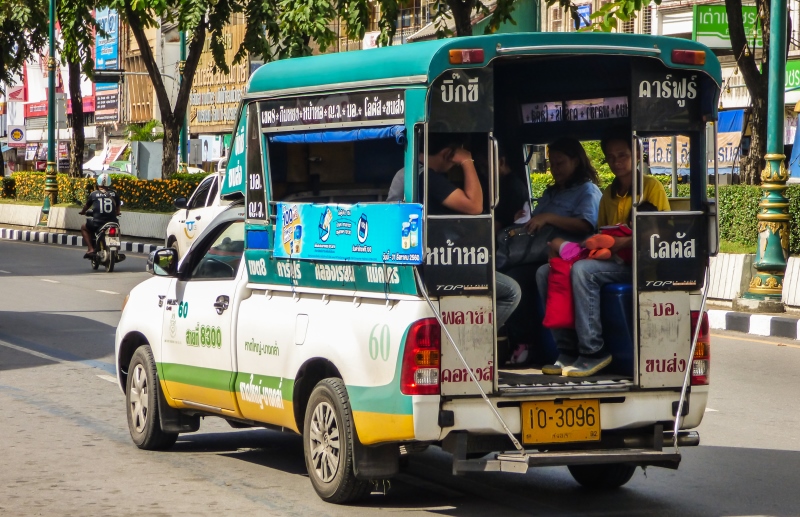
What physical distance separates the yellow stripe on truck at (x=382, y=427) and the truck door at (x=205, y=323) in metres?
1.41

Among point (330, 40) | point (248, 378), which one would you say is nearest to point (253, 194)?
point (248, 378)

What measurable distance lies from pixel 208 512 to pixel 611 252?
2.34 m


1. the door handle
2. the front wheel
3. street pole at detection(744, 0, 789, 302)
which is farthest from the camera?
street pole at detection(744, 0, 789, 302)

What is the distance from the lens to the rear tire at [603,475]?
7.10 metres

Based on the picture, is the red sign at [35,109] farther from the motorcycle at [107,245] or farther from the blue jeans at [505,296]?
the blue jeans at [505,296]

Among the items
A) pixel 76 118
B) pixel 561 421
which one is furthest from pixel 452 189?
pixel 76 118

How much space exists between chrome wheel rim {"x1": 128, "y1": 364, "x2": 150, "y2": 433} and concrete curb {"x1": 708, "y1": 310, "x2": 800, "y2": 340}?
797 cm

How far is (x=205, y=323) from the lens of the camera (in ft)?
25.2

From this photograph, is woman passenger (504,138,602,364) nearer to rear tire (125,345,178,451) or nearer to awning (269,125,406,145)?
awning (269,125,406,145)

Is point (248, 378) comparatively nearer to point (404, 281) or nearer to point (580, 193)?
point (404, 281)

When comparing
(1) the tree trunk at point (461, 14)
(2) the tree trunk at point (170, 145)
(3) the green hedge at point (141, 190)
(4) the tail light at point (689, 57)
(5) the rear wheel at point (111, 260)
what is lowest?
(5) the rear wheel at point (111, 260)

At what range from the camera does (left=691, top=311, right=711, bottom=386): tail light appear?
668 centimetres

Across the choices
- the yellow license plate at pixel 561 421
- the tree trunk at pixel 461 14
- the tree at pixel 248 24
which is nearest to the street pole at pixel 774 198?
the tree trunk at pixel 461 14

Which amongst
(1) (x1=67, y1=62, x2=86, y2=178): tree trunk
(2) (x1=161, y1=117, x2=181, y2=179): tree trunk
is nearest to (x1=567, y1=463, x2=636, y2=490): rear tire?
(2) (x1=161, y1=117, x2=181, y2=179): tree trunk
